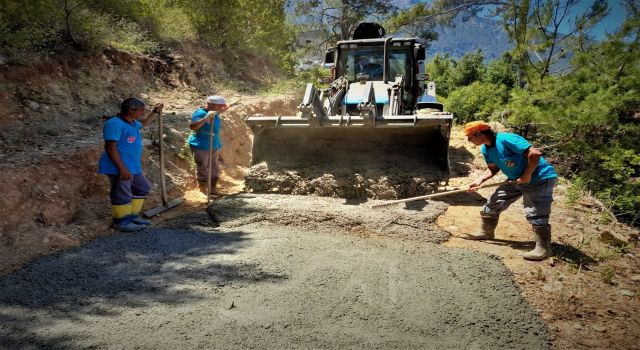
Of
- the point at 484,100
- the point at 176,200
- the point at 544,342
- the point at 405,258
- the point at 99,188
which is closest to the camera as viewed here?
the point at 544,342

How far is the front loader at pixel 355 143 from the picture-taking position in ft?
17.4

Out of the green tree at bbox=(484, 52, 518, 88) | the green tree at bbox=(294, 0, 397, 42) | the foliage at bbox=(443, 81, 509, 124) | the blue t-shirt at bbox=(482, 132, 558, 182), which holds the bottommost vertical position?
the blue t-shirt at bbox=(482, 132, 558, 182)

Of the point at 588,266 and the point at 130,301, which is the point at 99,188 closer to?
the point at 130,301

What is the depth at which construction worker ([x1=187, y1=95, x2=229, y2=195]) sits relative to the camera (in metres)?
5.48

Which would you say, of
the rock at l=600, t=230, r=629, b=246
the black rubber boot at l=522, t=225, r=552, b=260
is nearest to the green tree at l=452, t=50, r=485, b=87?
the rock at l=600, t=230, r=629, b=246

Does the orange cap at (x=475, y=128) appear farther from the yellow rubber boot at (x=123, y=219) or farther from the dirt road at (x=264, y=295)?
the yellow rubber boot at (x=123, y=219)

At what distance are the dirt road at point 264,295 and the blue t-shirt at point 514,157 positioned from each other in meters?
0.89

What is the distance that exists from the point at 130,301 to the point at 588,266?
3948 millimetres

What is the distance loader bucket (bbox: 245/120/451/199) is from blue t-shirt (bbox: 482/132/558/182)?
137 cm

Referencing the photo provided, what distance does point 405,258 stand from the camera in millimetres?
3660

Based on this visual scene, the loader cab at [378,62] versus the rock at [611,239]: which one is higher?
the loader cab at [378,62]

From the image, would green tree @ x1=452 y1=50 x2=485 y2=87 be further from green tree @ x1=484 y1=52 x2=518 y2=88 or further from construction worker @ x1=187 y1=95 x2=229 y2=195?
construction worker @ x1=187 y1=95 x2=229 y2=195

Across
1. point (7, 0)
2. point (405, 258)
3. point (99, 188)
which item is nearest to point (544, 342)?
point (405, 258)

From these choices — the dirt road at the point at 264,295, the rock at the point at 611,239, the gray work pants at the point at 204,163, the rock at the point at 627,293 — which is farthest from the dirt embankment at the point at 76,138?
the rock at the point at 611,239
